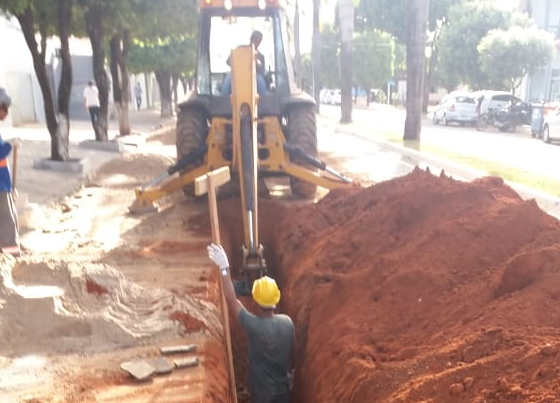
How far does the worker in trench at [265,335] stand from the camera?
4508 mm

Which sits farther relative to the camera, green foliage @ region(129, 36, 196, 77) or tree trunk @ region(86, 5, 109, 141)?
green foliage @ region(129, 36, 196, 77)

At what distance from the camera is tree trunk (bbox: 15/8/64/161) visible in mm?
10352

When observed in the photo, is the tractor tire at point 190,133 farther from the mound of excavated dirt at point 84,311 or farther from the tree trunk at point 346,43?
the tree trunk at point 346,43

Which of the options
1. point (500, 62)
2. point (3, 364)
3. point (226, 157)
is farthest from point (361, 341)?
point (500, 62)

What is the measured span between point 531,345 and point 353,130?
770 inches

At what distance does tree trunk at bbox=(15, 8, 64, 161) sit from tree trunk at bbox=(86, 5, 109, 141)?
170 cm

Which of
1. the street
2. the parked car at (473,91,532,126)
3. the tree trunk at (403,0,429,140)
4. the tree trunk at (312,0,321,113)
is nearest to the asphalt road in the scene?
the street

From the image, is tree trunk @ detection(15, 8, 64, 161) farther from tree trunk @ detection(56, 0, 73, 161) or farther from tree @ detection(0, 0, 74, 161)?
tree trunk @ detection(56, 0, 73, 161)

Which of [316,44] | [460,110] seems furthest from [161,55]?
[460,110]

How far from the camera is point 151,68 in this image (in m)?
26.9

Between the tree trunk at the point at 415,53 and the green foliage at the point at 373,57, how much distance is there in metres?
35.8

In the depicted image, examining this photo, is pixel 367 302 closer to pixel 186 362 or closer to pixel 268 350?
pixel 268 350

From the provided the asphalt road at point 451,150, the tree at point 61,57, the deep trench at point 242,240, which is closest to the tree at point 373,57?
the asphalt road at point 451,150

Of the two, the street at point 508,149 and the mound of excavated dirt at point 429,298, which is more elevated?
the mound of excavated dirt at point 429,298
